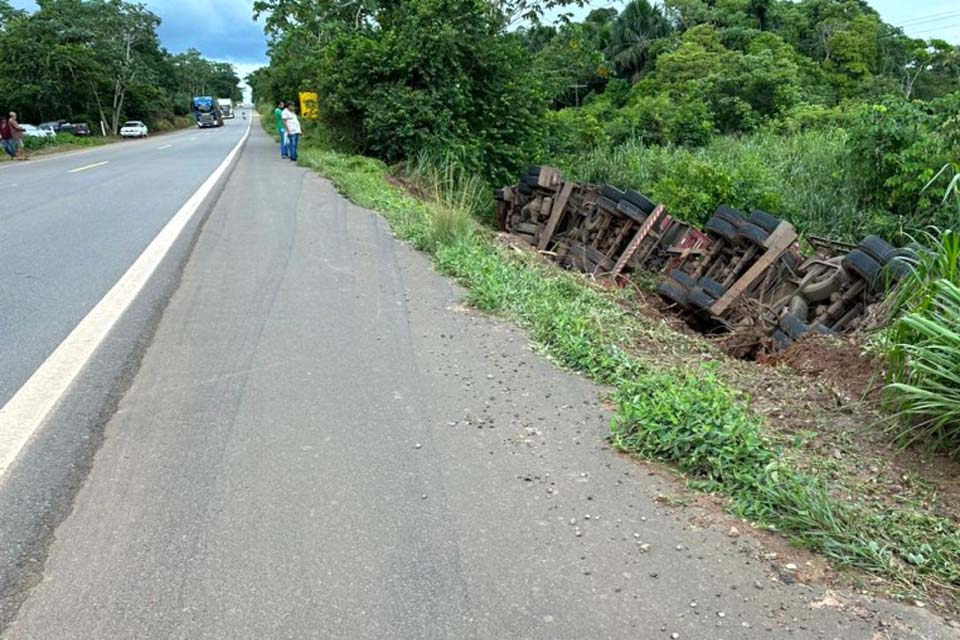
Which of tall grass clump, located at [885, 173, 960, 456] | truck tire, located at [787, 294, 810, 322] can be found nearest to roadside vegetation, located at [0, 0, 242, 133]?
truck tire, located at [787, 294, 810, 322]

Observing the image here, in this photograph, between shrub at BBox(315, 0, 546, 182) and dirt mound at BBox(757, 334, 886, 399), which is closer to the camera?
dirt mound at BBox(757, 334, 886, 399)

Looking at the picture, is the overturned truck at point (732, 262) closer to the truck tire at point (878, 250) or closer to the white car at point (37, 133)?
the truck tire at point (878, 250)

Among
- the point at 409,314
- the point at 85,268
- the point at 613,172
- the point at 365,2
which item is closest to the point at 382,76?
the point at 365,2

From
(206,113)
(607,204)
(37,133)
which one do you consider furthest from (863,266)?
(206,113)

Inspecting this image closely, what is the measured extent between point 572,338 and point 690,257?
574 centimetres

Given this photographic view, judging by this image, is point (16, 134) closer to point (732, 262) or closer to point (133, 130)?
point (732, 262)

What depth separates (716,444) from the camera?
10.7 feet

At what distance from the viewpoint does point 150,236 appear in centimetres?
855

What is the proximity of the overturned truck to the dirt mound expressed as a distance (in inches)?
18.2

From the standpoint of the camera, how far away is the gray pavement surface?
231 centimetres

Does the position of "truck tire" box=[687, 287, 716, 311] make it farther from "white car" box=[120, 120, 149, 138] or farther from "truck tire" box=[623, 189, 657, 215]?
"white car" box=[120, 120, 149, 138]

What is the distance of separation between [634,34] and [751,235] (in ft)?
191

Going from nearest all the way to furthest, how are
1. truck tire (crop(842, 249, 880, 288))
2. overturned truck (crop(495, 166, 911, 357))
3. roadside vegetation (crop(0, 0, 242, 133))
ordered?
truck tire (crop(842, 249, 880, 288)) < overturned truck (crop(495, 166, 911, 357)) < roadside vegetation (crop(0, 0, 242, 133))

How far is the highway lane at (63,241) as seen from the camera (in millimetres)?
5109
